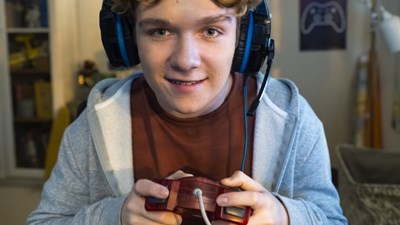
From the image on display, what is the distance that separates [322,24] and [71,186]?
2590 mm

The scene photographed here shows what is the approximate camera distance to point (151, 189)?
2.10 ft

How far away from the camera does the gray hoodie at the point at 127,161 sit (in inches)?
34.6

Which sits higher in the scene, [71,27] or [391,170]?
[71,27]

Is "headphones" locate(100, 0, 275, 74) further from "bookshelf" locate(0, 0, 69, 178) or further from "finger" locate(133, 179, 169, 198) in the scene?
"bookshelf" locate(0, 0, 69, 178)

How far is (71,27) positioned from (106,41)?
2.71 meters

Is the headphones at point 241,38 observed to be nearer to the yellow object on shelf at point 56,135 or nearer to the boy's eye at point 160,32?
the boy's eye at point 160,32

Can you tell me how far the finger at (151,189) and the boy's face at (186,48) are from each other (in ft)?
0.59

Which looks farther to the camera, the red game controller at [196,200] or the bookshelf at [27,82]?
the bookshelf at [27,82]

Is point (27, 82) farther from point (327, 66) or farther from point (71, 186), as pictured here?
point (71, 186)

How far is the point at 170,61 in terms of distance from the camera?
0.76m

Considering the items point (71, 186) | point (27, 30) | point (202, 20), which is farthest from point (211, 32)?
point (27, 30)

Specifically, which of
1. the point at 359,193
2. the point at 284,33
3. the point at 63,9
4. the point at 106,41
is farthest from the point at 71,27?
the point at 106,41

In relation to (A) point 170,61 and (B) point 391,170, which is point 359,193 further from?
(A) point 170,61

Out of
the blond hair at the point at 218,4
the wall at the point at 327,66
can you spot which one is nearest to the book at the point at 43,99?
the wall at the point at 327,66
